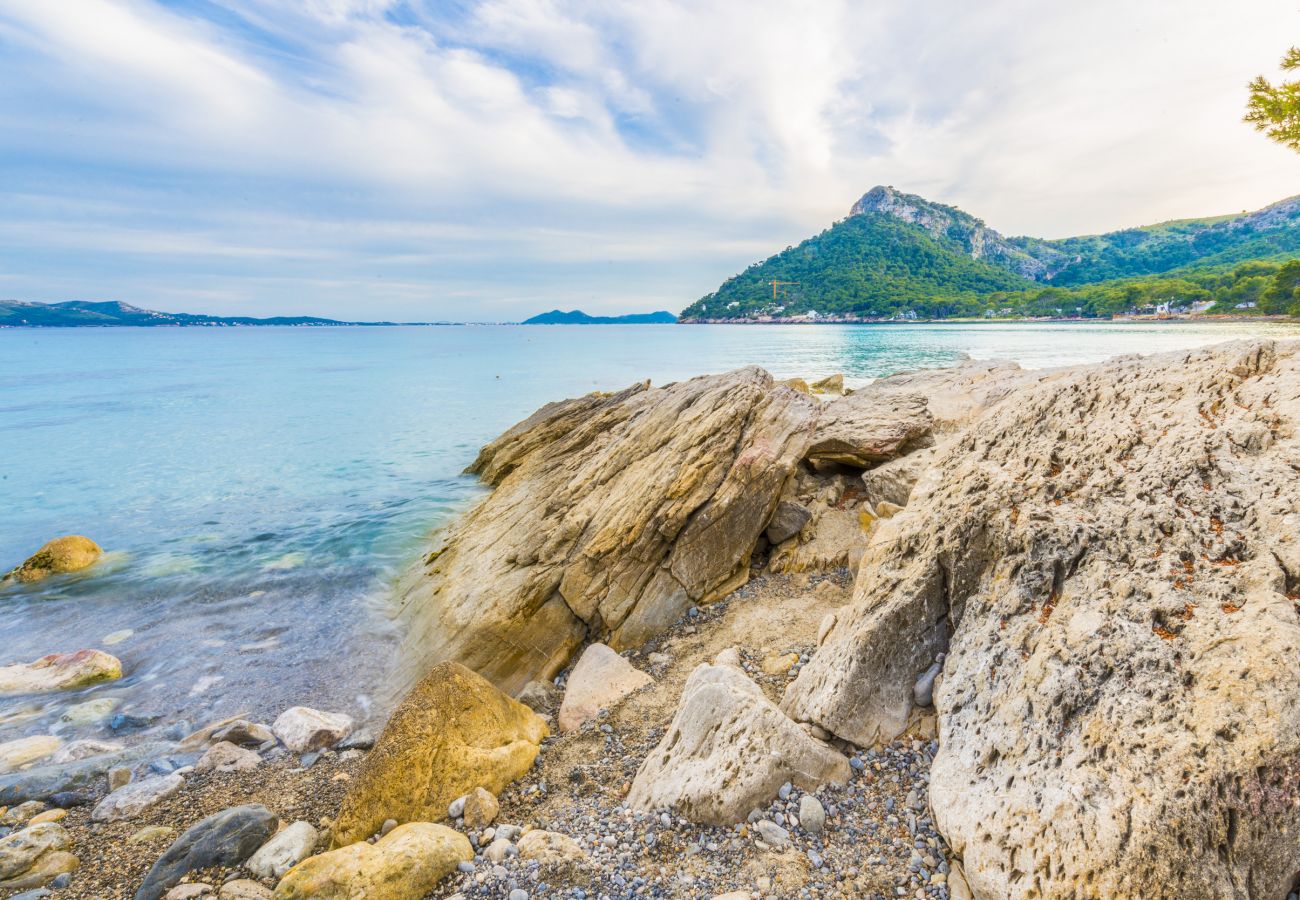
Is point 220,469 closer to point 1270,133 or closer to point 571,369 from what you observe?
point 1270,133

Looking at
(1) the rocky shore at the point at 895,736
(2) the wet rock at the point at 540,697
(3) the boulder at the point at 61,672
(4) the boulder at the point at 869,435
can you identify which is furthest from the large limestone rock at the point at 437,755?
(4) the boulder at the point at 869,435

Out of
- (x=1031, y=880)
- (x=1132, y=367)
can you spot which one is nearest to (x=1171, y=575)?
(x=1031, y=880)

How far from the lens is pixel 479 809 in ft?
17.9

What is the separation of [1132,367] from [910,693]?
3942 millimetres

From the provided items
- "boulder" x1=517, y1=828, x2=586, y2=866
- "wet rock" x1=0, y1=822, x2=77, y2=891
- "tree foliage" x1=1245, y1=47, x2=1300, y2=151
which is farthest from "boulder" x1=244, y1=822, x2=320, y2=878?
"tree foliage" x1=1245, y1=47, x2=1300, y2=151

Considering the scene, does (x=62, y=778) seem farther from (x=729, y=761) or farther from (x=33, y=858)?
(x=729, y=761)

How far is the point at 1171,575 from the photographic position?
3.84 m

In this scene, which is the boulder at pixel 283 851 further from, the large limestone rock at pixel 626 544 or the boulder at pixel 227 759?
the large limestone rock at pixel 626 544

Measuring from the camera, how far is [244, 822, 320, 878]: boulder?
528 centimetres

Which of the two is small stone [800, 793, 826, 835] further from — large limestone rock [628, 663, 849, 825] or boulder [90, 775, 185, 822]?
boulder [90, 775, 185, 822]

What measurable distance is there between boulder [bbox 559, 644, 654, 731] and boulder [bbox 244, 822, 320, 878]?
108 inches

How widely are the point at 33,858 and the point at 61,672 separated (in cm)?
602

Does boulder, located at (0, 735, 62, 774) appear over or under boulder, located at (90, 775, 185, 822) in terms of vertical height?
under

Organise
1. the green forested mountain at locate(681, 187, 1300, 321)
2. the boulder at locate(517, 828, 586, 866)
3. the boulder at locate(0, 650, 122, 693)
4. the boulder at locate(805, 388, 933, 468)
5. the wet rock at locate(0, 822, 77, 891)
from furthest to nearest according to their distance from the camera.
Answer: the green forested mountain at locate(681, 187, 1300, 321) → the boulder at locate(805, 388, 933, 468) → the boulder at locate(0, 650, 122, 693) → the wet rock at locate(0, 822, 77, 891) → the boulder at locate(517, 828, 586, 866)
